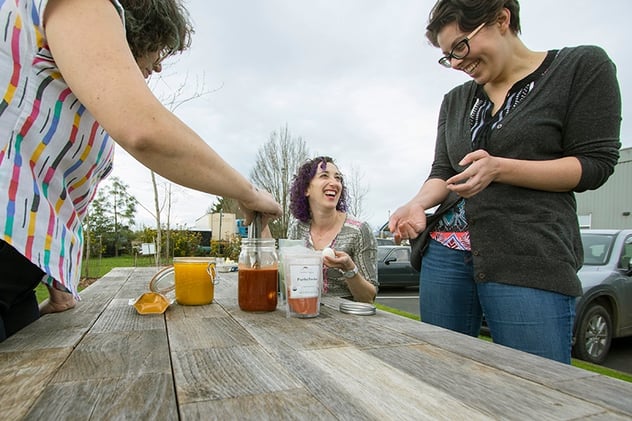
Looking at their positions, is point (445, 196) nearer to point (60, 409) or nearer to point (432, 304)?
point (432, 304)

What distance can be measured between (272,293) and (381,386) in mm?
757

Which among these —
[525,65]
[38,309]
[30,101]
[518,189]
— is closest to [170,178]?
[30,101]

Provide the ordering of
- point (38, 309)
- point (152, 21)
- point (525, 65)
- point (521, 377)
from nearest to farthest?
point (521, 377)
point (152, 21)
point (38, 309)
point (525, 65)

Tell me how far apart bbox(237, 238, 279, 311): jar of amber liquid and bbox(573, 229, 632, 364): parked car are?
12.6ft

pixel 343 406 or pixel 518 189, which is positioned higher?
pixel 518 189

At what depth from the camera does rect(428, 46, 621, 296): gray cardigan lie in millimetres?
1257

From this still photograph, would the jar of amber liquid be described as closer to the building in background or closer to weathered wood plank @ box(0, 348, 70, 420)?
weathered wood plank @ box(0, 348, 70, 420)

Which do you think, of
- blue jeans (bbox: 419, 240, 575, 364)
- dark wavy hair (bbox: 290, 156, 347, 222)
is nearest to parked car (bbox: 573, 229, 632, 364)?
dark wavy hair (bbox: 290, 156, 347, 222)

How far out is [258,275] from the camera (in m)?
1.32

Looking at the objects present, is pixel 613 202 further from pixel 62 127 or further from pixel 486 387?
pixel 62 127

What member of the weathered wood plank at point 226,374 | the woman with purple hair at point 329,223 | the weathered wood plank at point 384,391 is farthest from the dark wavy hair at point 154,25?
the woman with purple hair at point 329,223

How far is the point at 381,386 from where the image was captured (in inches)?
25.0

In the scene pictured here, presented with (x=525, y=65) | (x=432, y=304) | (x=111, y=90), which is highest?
(x=525, y=65)

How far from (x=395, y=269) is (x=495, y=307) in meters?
8.62
